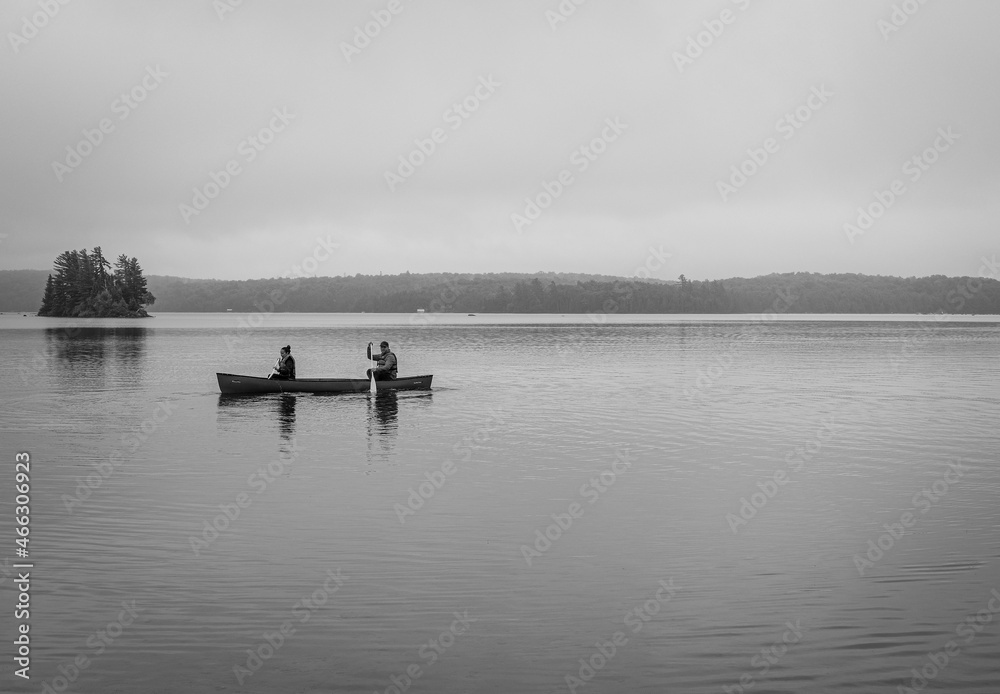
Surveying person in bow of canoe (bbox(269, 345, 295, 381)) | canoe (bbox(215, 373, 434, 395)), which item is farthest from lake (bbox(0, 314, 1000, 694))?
person in bow of canoe (bbox(269, 345, 295, 381))

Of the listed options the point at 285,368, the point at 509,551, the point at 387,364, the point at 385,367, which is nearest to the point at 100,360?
the point at 285,368

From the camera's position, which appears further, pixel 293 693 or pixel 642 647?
pixel 642 647

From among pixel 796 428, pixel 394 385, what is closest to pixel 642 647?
pixel 796 428

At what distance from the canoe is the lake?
19.0 feet

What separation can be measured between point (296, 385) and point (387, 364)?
4.45m

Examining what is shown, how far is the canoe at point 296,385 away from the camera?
40750 mm

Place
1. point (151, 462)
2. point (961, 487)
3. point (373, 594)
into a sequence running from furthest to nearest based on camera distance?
point (151, 462) < point (961, 487) < point (373, 594)

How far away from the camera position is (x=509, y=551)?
14.6m

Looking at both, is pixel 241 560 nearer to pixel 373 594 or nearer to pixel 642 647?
pixel 373 594

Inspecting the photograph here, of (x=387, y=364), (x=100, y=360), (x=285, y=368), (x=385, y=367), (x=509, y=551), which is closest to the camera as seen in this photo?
(x=509, y=551)

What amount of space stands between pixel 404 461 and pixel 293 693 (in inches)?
591

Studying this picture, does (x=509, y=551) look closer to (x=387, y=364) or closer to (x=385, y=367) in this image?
(x=385, y=367)

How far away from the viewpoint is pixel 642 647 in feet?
34.2

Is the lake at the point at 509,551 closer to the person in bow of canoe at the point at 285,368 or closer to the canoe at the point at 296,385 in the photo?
the canoe at the point at 296,385
